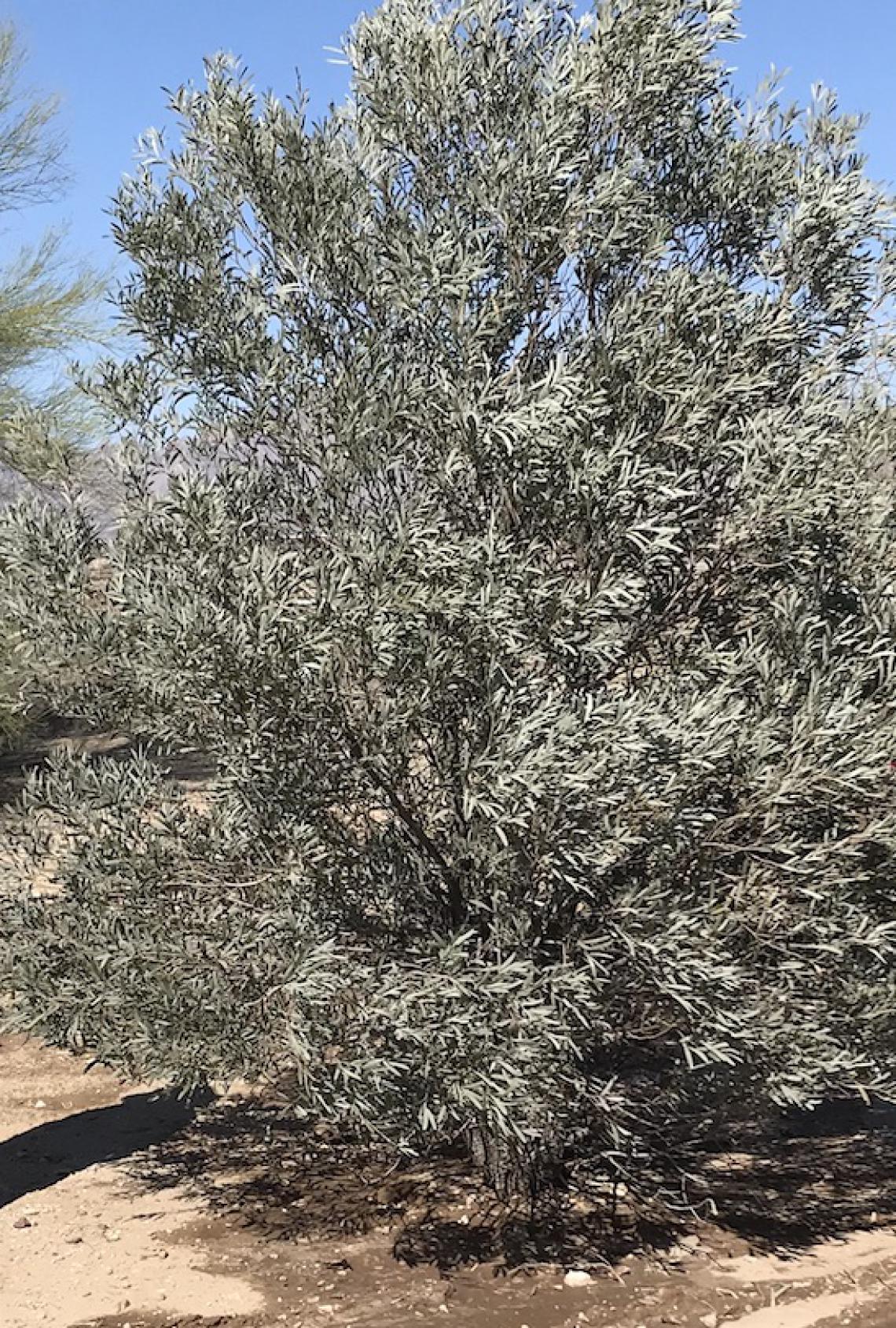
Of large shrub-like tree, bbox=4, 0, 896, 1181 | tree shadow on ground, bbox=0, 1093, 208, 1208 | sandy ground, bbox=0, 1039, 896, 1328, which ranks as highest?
large shrub-like tree, bbox=4, 0, 896, 1181

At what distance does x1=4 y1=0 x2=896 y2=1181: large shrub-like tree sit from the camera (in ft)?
15.5

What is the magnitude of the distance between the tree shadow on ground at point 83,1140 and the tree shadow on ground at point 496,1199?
0.82 ft

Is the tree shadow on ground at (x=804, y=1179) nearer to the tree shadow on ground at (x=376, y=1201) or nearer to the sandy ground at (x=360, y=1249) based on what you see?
the sandy ground at (x=360, y=1249)

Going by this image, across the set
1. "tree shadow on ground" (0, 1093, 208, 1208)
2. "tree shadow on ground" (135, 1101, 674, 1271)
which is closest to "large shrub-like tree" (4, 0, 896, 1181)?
"tree shadow on ground" (135, 1101, 674, 1271)

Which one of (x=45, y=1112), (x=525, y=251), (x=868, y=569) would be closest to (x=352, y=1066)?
(x=868, y=569)

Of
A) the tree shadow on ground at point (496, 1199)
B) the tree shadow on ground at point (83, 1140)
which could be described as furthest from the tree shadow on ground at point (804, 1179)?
the tree shadow on ground at point (83, 1140)

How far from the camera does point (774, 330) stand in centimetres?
540

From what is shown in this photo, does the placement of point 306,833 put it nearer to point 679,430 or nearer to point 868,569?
point 679,430

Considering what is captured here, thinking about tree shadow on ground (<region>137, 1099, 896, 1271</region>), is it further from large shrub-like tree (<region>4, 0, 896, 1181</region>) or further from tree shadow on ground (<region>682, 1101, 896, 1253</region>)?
large shrub-like tree (<region>4, 0, 896, 1181</region>)

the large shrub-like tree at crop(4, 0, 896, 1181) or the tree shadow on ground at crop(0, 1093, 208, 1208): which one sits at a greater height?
the large shrub-like tree at crop(4, 0, 896, 1181)

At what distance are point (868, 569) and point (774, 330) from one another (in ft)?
3.51

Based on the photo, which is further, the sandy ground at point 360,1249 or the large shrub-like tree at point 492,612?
the sandy ground at point 360,1249

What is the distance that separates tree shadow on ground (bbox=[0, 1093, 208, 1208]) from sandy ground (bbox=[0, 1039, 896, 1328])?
0.02 metres

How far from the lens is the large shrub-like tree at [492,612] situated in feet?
15.5
